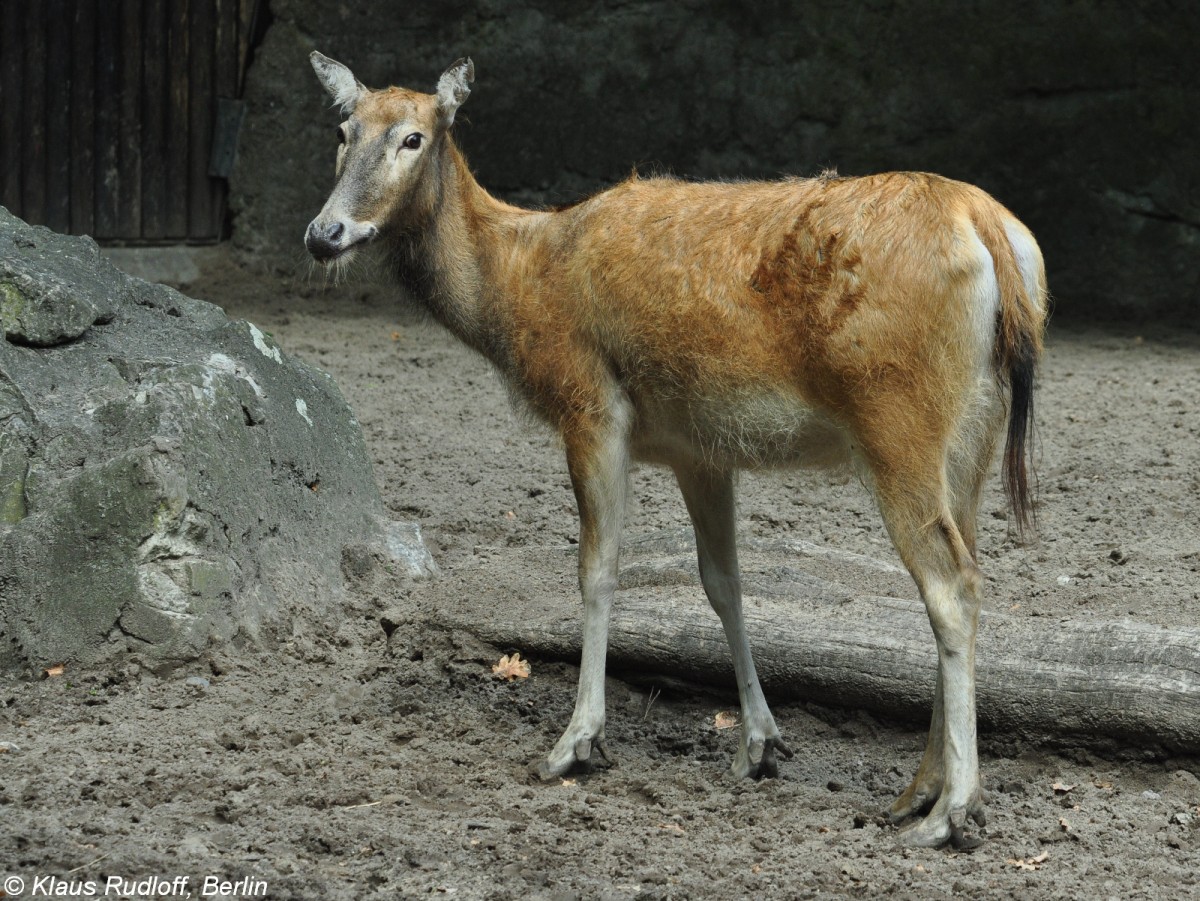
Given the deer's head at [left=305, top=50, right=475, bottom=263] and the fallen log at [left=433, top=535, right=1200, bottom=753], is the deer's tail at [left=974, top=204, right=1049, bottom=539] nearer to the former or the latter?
A: the fallen log at [left=433, top=535, right=1200, bottom=753]

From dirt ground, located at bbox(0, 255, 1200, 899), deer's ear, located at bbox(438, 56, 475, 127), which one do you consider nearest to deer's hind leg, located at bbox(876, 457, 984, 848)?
dirt ground, located at bbox(0, 255, 1200, 899)

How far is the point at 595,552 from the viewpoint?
4.67 metres

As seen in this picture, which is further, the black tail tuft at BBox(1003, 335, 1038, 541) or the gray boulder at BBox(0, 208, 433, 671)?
the gray boulder at BBox(0, 208, 433, 671)

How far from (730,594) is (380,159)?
1903 millimetres

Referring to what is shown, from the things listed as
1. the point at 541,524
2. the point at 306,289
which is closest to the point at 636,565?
the point at 541,524

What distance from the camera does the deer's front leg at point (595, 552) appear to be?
455cm

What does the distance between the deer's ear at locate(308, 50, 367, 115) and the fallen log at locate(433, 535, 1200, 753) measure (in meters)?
1.97

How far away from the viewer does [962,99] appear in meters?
10.9

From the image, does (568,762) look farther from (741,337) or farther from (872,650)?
(741,337)

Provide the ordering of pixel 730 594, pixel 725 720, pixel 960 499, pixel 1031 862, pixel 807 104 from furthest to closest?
pixel 807 104 < pixel 725 720 < pixel 730 594 < pixel 960 499 < pixel 1031 862

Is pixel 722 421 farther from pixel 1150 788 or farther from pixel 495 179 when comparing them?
pixel 495 179

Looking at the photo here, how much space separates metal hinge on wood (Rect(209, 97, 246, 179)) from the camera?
36.1ft

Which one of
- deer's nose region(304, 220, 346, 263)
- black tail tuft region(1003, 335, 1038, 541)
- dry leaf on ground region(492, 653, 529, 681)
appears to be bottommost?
dry leaf on ground region(492, 653, 529, 681)

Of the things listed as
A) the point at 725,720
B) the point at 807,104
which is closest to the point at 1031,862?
the point at 725,720
